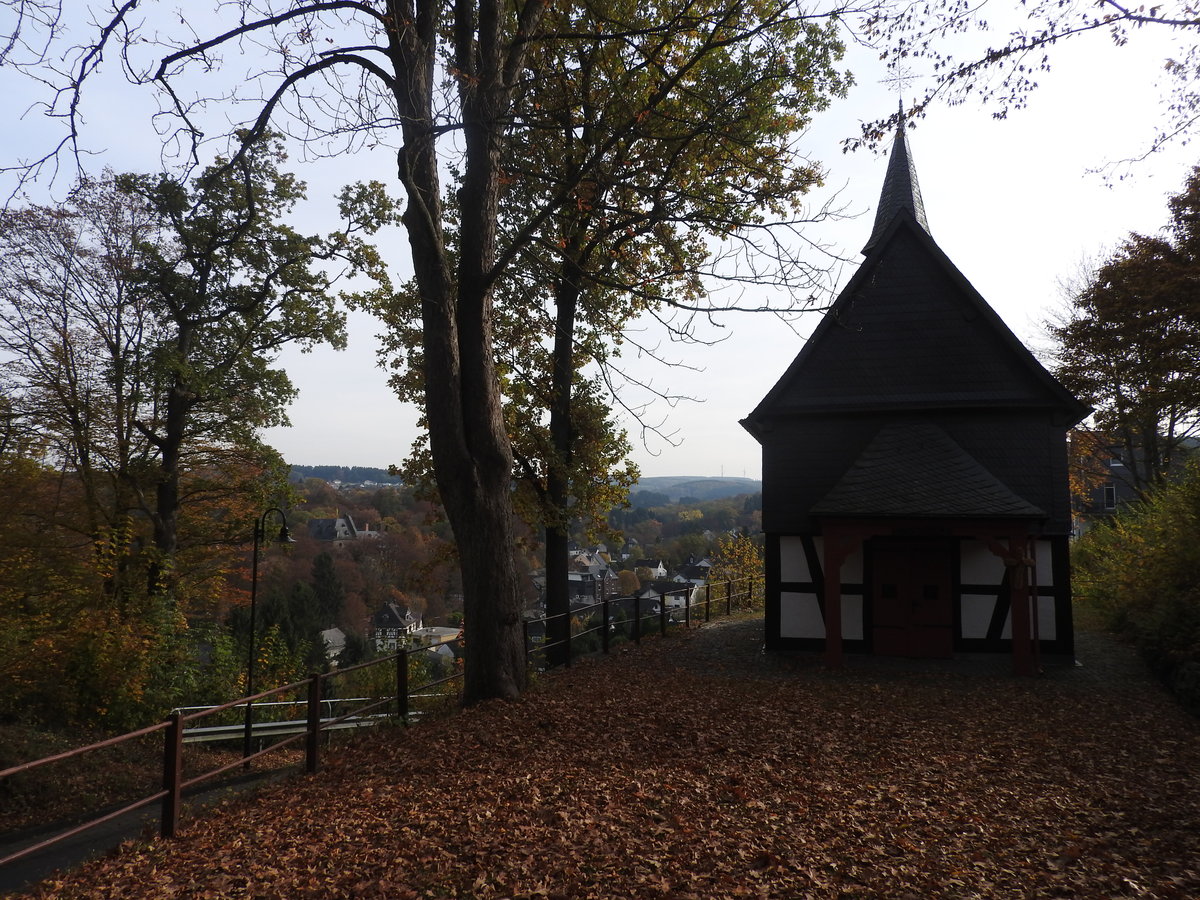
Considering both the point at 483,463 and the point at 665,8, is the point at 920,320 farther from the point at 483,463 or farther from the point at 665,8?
the point at 483,463

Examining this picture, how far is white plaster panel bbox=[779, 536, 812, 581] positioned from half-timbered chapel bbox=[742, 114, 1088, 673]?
3cm

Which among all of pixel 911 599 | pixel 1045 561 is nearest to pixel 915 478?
pixel 911 599

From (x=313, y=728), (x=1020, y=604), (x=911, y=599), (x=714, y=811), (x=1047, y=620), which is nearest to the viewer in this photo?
(x=714, y=811)

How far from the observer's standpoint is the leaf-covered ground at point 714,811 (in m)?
→ 4.10

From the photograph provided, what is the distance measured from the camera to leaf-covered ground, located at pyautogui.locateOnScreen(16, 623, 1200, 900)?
4098 mm

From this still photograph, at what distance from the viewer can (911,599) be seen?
12.6 metres

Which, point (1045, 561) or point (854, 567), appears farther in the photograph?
point (854, 567)

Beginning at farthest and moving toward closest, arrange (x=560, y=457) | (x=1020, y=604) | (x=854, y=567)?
(x=560, y=457)
(x=854, y=567)
(x=1020, y=604)

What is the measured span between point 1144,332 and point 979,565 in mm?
8410

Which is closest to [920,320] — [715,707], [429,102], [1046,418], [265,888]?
[1046,418]

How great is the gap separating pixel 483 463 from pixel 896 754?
490 cm

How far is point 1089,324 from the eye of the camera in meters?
19.5

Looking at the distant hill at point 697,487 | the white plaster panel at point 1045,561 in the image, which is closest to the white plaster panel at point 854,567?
the white plaster panel at point 1045,561

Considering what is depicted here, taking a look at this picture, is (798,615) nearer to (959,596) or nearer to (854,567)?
(854,567)
